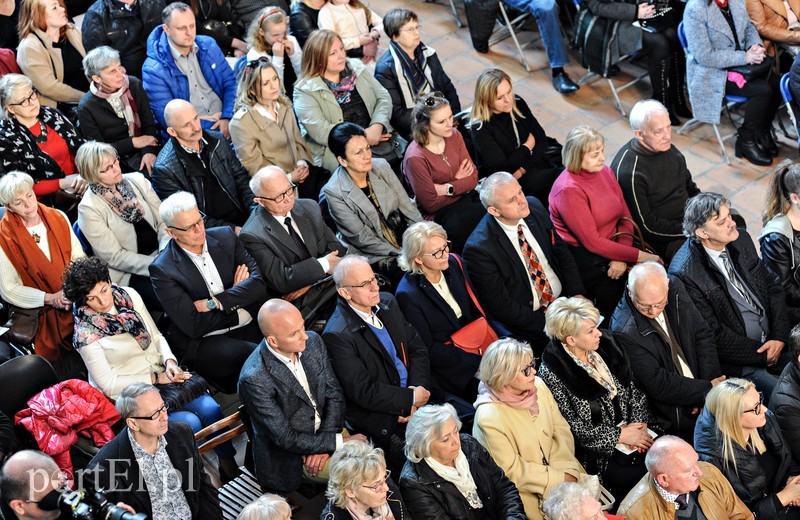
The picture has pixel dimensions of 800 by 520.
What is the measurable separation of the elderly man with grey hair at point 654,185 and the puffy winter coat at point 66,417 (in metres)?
3.05

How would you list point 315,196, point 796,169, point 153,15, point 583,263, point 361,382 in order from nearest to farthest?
point 361,382 < point 796,169 < point 583,263 < point 315,196 < point 153,15

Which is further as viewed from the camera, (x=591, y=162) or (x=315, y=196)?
(x=315, y=196)

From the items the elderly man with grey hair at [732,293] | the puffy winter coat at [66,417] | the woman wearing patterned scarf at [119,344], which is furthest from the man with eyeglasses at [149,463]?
the elderly man with grey hair at [732,293]

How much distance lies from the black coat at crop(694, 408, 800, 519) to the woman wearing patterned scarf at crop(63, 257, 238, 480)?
2.13 meters

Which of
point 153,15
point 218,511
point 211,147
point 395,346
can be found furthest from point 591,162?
point 153,15

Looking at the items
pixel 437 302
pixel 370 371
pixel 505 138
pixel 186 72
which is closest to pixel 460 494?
pixel 370 371

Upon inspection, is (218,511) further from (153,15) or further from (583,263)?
(153,15)

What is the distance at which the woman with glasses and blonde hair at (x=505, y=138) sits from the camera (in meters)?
6.02

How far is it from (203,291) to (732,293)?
8.70 feet

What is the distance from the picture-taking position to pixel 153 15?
6656 mm

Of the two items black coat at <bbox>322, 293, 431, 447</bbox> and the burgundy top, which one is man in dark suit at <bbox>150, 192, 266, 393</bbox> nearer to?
black coat at <bbox>322, 293, 431, 447</bbox>

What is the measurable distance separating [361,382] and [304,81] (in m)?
2.31

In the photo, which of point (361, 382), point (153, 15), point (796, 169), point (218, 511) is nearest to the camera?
point (218, 511)

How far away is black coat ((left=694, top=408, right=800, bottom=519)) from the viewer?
4312 mm
